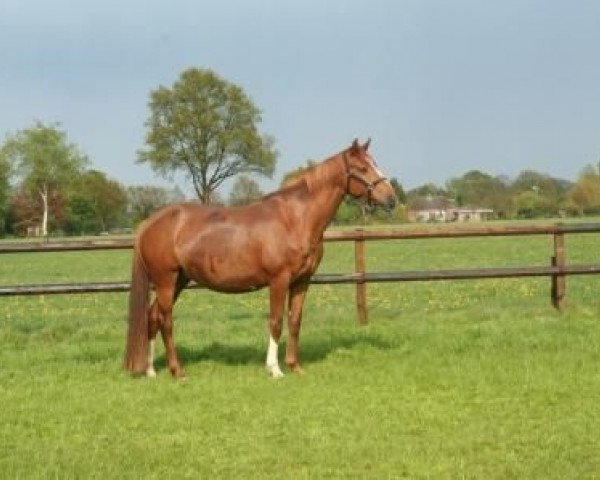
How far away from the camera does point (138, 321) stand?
7.79 meters

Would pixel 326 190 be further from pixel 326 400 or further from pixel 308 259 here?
pixel 326 400

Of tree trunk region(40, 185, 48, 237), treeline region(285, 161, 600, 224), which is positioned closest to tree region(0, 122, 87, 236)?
tree trunk region(40, 185, 48, 237)

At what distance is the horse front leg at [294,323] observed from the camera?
25.4ft

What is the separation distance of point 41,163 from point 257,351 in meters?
78.9

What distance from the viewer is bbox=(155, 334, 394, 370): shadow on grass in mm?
8359

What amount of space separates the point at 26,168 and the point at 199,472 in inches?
3317

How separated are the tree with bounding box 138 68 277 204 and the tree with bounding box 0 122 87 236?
33.6ft

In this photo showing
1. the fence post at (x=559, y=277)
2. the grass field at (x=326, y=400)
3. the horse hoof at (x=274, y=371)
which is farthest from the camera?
the fence post at (x=559, y=277)

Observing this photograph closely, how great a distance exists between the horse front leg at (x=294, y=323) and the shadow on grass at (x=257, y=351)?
0.40 m

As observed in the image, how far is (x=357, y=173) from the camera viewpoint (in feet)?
25.7

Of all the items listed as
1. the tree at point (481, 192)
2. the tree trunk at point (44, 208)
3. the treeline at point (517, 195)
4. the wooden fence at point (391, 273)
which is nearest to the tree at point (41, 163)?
the tree trunk at point (44, 208)

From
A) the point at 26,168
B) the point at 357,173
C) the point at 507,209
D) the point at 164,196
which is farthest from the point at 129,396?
the point at 507,209

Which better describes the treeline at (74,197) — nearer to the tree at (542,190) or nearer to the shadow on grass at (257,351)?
the tree at (542,190)

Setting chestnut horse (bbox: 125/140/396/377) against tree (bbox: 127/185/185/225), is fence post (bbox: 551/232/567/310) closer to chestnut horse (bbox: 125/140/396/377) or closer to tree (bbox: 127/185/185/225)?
chestnut horse (bbox: 125/140/396/377)
